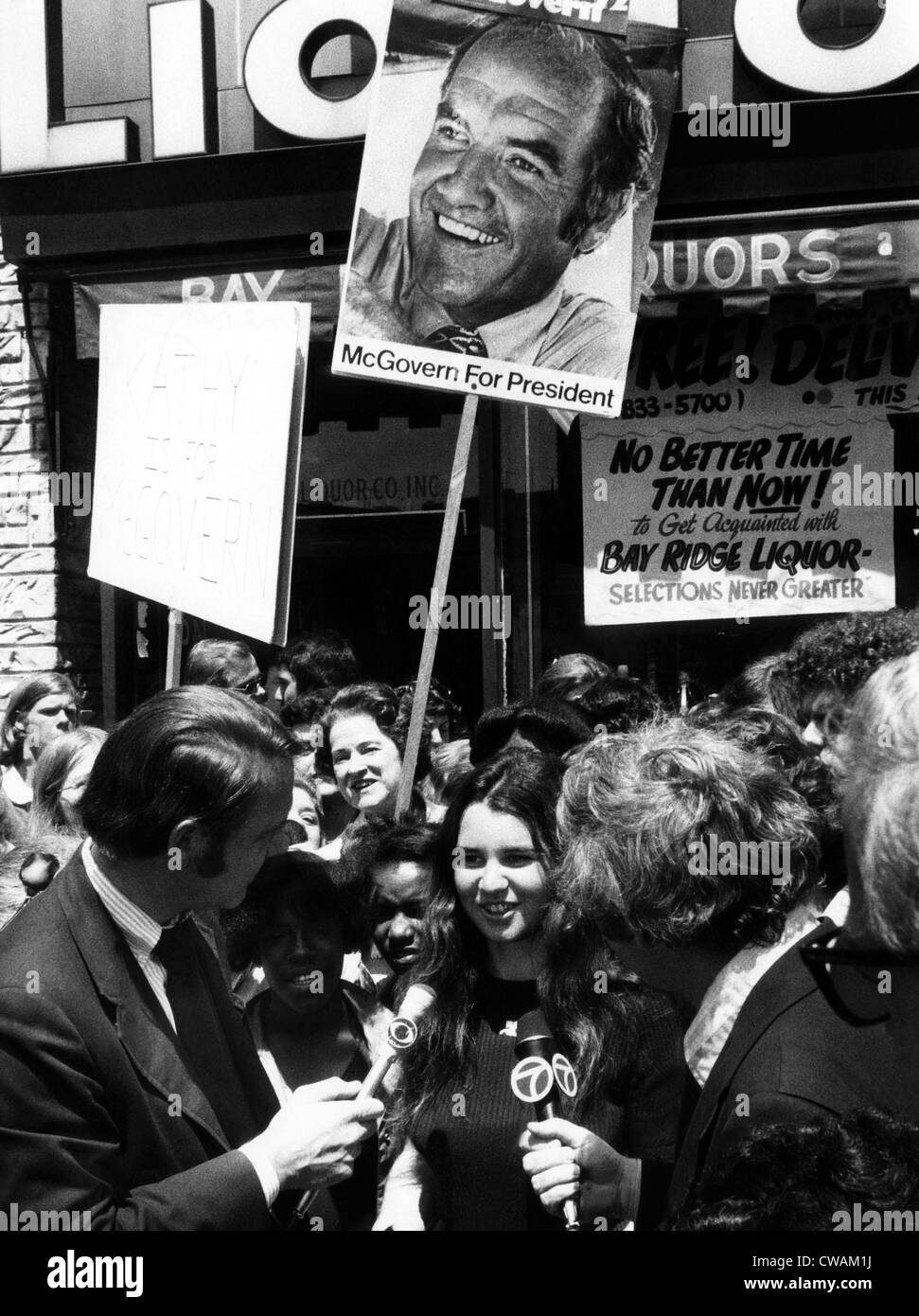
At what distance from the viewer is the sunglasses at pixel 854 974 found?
1.73 meters

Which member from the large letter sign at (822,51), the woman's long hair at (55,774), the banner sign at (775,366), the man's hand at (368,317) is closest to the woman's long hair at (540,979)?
the woman's long hair at (55,774)

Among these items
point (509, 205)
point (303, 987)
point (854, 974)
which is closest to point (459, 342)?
point (509, 205)

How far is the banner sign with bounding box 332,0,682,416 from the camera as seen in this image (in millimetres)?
4184

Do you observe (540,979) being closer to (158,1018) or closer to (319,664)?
(158,1018)

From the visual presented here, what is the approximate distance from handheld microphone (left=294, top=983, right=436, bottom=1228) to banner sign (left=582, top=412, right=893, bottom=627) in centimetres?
290

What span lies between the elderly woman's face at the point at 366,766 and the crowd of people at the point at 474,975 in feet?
2.53

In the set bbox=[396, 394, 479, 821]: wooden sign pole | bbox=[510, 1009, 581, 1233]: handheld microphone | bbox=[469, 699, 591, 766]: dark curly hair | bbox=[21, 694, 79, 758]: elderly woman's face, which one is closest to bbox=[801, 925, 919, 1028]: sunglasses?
bbox=[510, 1009, 581, 1233]: handheld microphone

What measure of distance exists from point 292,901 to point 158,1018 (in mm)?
758

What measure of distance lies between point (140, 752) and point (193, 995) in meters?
0.47

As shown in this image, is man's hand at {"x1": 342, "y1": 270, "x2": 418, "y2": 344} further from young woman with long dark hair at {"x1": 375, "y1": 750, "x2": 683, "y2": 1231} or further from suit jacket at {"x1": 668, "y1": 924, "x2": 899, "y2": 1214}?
suit jacket at {"x1": 668, "y1": 924, "x2": 899, "y2": 1214}

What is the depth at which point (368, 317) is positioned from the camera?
14.0 ft

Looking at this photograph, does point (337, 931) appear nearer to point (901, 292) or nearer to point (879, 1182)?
point (879, 1182)

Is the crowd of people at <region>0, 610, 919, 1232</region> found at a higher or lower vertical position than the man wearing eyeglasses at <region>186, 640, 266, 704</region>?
lower
